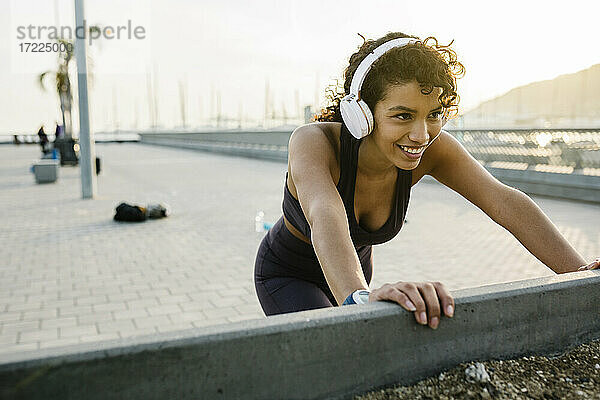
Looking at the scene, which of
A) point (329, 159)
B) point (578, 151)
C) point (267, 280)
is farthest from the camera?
point (578, 151)

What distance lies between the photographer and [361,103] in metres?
1.98

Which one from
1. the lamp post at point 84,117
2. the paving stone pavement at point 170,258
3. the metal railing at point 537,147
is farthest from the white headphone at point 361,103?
the metal railing at point 537,147

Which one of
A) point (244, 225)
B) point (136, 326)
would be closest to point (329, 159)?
point (136, 326)

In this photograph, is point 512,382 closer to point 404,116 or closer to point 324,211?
point 324,211

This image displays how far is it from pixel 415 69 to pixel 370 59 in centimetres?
18

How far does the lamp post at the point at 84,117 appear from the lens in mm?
11250

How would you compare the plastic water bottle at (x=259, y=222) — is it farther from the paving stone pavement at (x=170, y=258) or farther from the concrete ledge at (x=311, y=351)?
the concrete ledge at (x=311, y=351)

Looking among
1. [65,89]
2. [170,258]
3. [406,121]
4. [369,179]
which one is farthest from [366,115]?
[65,89]

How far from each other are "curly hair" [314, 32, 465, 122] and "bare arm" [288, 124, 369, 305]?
26 cm

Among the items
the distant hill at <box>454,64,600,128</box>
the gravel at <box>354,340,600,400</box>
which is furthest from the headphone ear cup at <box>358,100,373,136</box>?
the distant hill at <box>454,64,600,128</box>

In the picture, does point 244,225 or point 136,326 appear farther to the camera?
point 244,225

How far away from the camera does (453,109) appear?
2.12 metres

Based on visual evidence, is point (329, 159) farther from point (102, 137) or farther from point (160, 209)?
point (102, 137)

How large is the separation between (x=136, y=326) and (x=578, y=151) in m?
10.5
